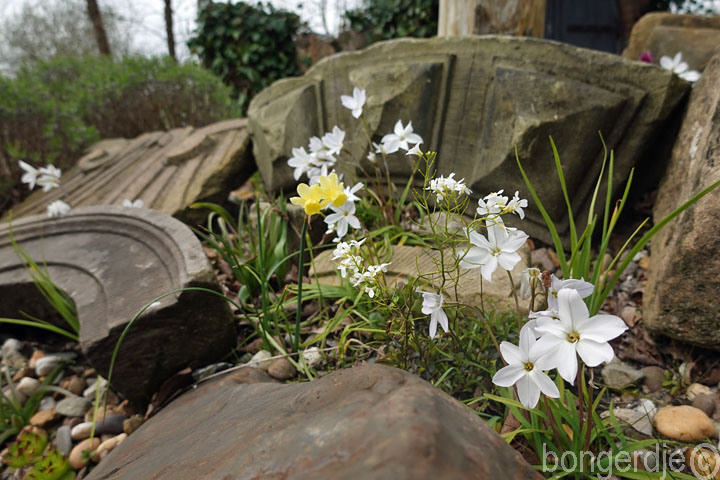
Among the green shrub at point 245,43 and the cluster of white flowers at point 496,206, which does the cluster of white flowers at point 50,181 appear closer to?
the cluster of white flowers at point 496,206

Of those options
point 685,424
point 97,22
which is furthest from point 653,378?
point 97,22

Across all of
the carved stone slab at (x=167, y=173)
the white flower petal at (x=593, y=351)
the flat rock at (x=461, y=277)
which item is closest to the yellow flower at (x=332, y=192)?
the flat rock at (x=461, y=277)

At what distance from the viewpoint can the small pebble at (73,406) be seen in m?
2.13

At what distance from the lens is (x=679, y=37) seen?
10.1ft

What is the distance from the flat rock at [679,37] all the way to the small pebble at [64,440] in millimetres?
3966

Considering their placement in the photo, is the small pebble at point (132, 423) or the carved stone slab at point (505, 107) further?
the carved stone slab at point (505, 107)

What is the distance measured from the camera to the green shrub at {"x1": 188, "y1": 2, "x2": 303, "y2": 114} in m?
6.38

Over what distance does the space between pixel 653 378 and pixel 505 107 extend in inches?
56.6

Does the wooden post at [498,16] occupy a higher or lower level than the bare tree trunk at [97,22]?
lower

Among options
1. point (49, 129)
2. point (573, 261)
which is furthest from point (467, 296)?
point (49, 129)

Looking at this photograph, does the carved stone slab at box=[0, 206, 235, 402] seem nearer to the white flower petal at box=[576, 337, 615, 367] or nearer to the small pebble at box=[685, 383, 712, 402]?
the white flower petal at box=[576, 337, 615, 367]

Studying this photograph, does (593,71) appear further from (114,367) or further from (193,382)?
(114,367)

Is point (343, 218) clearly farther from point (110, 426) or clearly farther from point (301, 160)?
point (110, 426)

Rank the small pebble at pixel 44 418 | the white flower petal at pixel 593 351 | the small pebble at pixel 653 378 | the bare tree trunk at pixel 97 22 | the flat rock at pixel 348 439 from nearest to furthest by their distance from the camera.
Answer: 1. the flat rock at pixel 348 439
2. the white flower petal at pixel 593 351
3. the small pebble at pixel 653 378
4. the small pebble at pixel 44 418
5. the bare tree trunk at pixel 97 22
